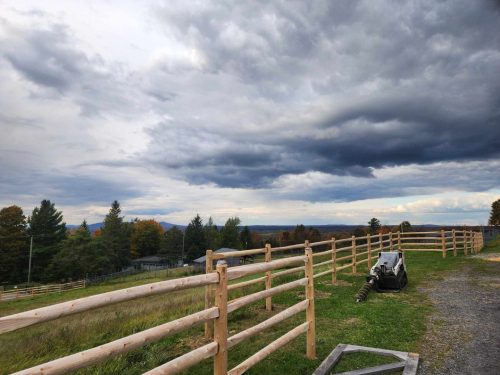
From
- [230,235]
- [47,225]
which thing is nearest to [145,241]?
[230,235]

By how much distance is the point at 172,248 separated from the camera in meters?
78.4

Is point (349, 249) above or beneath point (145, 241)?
above

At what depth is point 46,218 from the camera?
208 feet

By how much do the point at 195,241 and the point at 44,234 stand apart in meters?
30.4

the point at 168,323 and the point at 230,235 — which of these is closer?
the point at 168,323

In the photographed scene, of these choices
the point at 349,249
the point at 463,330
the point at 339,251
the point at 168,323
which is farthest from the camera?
the point at 339,251

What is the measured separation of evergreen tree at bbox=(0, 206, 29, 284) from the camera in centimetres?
5319

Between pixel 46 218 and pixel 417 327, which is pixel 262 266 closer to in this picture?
pixel 417 327

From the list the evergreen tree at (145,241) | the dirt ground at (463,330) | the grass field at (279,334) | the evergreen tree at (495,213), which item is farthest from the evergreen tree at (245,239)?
the grass field at (279,334)

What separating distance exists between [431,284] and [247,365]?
9306mm

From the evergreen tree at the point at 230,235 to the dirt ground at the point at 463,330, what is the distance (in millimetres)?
76440

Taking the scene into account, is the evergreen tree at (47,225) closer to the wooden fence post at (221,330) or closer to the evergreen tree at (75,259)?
the evergreen tree at (75,259)

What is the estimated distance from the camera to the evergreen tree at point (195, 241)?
78062 mm

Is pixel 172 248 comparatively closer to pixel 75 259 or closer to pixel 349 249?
pixel 75 259
